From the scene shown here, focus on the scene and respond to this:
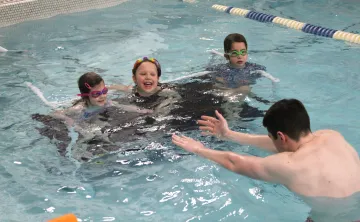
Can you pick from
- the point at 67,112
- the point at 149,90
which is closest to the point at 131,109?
the point at 149,90

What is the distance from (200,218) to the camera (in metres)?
3.62

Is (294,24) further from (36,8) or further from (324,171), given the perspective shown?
(324,171)

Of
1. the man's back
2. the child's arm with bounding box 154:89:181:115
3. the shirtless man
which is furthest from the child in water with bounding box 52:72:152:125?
the man's back

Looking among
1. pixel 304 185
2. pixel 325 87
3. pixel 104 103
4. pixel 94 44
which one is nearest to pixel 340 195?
pixel 304 185

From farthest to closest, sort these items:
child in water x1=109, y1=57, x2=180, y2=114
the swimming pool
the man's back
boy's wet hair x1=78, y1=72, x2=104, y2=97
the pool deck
Result: the pool deck < child in water x1=109, y1=57, x2=180, y2=114 < boy's wet hair x1=78, y1=72, x2=104, y2=97 < the swimming pool < the man's back

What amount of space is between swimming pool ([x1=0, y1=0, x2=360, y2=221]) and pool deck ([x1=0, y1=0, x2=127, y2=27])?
345 mm

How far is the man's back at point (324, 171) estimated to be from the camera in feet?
10.2

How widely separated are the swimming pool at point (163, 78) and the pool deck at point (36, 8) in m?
0.35

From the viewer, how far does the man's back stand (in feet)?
10.2

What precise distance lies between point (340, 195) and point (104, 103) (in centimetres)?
274

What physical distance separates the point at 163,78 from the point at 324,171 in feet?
13.3

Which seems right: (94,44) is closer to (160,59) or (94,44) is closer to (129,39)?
(129,39)

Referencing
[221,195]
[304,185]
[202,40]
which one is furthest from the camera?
[202,40]

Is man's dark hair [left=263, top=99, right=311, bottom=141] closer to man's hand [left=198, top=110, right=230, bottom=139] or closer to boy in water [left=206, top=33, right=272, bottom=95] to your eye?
man's hand [left=198, top=110, right=230, bottom=139]
